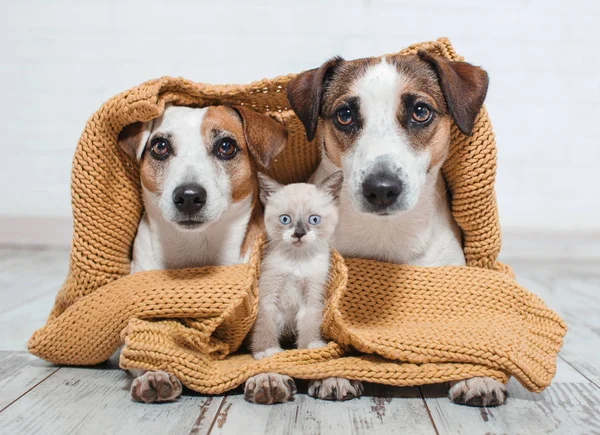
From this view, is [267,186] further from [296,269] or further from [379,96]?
[379,96]

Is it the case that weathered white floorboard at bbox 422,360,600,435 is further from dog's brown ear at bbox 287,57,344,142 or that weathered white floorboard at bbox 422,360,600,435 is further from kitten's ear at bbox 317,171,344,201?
dog's brown ear at bbox 287,57,344,142

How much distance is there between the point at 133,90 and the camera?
201 cm

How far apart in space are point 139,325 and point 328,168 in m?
0.80

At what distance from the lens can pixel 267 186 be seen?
2033 mm

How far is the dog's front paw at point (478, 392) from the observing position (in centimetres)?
171

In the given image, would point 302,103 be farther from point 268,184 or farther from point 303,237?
point 303,237

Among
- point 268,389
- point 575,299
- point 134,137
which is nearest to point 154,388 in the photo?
point 268,389

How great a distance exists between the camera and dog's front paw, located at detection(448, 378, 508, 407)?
5.61ft

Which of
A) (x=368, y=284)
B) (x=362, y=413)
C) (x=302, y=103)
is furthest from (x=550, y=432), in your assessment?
(x=302, y=103)

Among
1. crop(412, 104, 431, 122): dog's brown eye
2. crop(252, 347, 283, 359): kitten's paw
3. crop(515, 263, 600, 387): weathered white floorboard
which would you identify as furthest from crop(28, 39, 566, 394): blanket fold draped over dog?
crop(515, 263, 600, 387): weathered white floorboard

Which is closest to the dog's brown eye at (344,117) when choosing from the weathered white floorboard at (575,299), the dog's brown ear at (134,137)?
the dog's brown ear at (134,137)

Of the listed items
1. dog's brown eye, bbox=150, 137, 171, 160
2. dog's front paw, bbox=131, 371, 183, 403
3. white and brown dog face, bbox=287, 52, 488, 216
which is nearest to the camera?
dog's front paw, bbox=131, 371, 183, 403

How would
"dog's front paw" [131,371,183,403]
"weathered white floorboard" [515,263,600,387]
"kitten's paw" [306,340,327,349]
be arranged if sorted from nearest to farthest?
"dog's front paw" [131,371,183,403]
"kitten's paw" [306,340,327,349]
"weathered white floorboard" [515,263,600,387]

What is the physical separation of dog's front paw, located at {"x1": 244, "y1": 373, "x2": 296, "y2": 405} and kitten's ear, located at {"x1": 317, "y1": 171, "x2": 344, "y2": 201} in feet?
1.90
